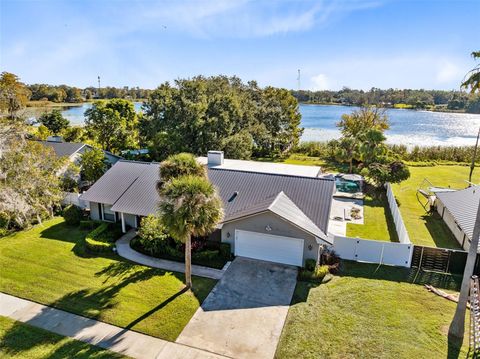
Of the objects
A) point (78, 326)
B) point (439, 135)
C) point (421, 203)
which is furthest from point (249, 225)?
point (439, 135)

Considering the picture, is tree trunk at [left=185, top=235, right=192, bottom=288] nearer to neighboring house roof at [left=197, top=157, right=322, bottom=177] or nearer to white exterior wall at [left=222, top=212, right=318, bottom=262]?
white exterior wall at [left=222, top=212, right=318, bottom=262]

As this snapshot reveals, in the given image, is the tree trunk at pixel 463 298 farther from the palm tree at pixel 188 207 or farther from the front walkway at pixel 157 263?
the front walkway at pixel 157 263

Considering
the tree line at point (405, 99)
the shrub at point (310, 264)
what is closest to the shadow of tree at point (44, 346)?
the shrub at point (310, 264)

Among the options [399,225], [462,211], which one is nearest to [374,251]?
[399,225]

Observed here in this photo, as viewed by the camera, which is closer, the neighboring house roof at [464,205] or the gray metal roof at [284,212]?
the gray metal roof at [284,212]

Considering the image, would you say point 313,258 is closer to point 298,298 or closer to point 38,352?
point 298,298

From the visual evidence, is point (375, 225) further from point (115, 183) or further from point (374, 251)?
point (115, 183)
